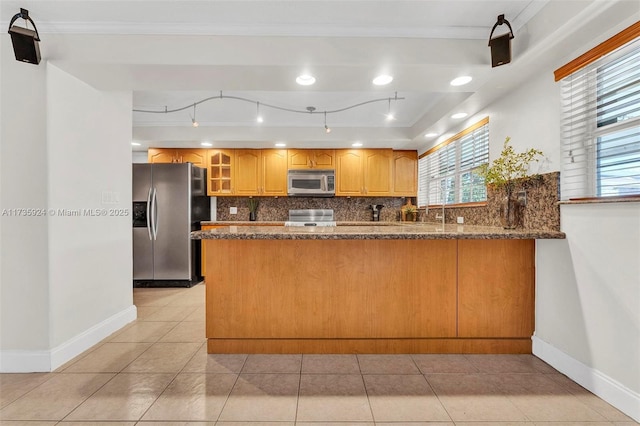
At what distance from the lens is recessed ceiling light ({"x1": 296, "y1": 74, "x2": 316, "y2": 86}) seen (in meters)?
2.36

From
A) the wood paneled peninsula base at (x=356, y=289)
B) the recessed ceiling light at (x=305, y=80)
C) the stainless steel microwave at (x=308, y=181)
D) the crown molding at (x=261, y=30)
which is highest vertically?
the crown molding at (x=261, y=30)

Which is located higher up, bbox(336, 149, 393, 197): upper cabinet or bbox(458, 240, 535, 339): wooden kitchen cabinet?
bbox(336, 149, 393, 197): upper cabinet

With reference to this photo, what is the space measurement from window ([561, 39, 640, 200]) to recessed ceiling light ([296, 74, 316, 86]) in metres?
1.75

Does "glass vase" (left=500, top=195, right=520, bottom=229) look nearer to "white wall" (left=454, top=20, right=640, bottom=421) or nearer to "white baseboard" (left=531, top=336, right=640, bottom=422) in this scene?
"white wall" (left=454, top=20, right=640, bottom=421)

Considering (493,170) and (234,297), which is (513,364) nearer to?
(493,170)

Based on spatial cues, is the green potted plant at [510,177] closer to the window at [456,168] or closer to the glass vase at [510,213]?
the glass vase at [510,213]

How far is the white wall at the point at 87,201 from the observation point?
2.19 meters

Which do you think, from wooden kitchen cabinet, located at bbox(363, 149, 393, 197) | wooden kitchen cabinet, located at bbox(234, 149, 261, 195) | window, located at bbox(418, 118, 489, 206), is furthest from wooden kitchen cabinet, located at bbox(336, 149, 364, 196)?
wooden kitchen cabinet, located at bbox(234, 149, 261, 195)

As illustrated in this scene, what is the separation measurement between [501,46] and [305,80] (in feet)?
4.48

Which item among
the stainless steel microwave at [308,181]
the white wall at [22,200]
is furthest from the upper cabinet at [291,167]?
the white wall at [22,200]

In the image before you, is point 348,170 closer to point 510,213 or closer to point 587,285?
point 510,213

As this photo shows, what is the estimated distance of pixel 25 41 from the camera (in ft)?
6.43

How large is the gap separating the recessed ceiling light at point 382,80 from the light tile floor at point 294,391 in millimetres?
2115

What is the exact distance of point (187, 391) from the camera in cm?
187
